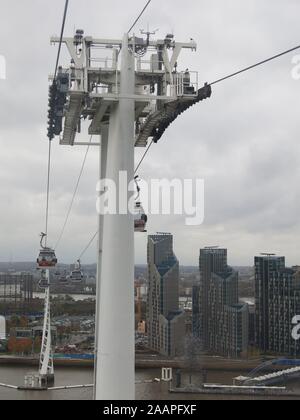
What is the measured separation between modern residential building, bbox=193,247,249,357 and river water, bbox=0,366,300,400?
2.09 metres

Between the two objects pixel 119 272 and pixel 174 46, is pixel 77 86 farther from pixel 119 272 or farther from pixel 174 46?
pixel 119 272

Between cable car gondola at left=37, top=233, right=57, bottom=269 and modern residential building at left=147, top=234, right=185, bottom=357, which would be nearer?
cable car gondola at left=37, top=233, right=57, bottom=269

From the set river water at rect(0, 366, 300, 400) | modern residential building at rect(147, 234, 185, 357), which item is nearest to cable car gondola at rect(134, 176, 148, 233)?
river water at rect(0, 366, 300, 400)

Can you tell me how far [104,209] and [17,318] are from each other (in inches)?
720

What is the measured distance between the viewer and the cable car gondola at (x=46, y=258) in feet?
12.1

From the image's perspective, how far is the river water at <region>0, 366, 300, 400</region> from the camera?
9.76 m

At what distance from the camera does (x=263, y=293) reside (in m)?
16.7

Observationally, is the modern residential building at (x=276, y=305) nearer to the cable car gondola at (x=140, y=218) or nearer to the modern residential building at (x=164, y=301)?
the modern residential building at (x=164, y=301)

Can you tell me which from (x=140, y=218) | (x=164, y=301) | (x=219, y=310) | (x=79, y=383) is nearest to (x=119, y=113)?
(x=140, y=218)

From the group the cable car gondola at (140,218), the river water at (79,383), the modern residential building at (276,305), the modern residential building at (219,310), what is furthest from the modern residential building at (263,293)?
the cable car gondola at (140,218)

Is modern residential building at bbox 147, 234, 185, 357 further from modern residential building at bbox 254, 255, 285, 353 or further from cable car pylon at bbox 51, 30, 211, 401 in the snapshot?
cable car pylon at bbox 51, 30, 211, 401

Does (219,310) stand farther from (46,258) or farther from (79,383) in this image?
(46,258)

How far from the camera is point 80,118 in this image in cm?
192
